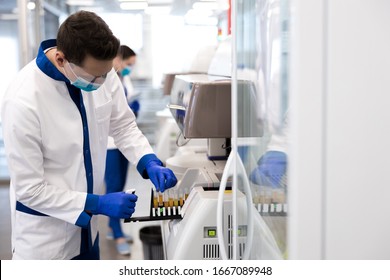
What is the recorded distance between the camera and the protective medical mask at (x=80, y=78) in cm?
142

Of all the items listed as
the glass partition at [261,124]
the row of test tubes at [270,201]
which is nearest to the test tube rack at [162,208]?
the glass partition at [261,124]

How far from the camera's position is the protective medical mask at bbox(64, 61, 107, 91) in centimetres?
142

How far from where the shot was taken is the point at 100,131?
1661mm

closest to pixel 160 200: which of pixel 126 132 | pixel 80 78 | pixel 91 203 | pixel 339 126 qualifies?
pixel 91 203

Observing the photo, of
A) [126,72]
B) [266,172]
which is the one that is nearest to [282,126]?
[266,172]

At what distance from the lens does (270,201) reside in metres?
1.03

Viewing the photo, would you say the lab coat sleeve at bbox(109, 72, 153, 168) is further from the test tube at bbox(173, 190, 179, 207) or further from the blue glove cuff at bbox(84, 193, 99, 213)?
the blue glove cuff at bbox(84, 193, 99, 213)

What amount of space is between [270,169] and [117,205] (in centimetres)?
62

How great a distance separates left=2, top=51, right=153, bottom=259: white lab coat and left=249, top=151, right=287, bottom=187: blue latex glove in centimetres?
60

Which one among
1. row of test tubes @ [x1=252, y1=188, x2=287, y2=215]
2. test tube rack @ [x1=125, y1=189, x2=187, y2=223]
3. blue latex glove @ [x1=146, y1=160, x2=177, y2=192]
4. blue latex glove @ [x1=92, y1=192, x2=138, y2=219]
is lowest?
test tube rack @ [x1=125, y1=189, x2=187, y2=223]

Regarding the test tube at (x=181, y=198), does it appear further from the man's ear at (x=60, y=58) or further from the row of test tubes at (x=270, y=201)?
the man's ear at (x=60, y=58)

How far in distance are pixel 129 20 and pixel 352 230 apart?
6.26m

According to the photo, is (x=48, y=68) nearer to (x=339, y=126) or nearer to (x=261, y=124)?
(x=261, y=124)

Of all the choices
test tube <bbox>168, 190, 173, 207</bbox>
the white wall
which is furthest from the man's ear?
the white wall
